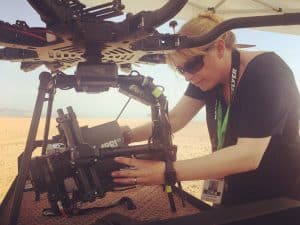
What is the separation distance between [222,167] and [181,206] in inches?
9.6

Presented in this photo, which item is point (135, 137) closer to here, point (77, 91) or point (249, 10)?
point (77, 91)

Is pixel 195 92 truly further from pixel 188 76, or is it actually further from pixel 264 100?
pixel 264 100

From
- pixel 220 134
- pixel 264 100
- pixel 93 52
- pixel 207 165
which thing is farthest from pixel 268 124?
pixel 93 52

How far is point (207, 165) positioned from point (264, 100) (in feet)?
0.89

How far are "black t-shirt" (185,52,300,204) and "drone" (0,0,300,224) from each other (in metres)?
0.28

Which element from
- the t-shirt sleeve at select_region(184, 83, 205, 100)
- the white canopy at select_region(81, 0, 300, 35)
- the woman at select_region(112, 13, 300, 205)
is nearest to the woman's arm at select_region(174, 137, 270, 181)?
the woman at select_region(112, 13, 300, 205)

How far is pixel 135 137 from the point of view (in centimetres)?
148

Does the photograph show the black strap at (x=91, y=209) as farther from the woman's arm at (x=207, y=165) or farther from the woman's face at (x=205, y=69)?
the woman's face at (x=205, y=69)

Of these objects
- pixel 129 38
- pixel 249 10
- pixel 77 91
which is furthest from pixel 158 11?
pixel 249 10

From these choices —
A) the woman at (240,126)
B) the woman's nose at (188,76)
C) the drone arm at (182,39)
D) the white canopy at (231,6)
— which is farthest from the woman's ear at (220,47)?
the white canopy at (231,6)

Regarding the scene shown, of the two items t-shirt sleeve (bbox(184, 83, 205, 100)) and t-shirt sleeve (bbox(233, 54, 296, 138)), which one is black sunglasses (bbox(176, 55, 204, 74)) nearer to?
t-shirt sleeve (bbox(233, 54, 296, 138))

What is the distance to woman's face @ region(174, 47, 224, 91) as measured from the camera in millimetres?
1248

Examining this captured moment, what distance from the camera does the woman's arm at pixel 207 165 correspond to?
900mm

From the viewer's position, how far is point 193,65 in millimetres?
1251
